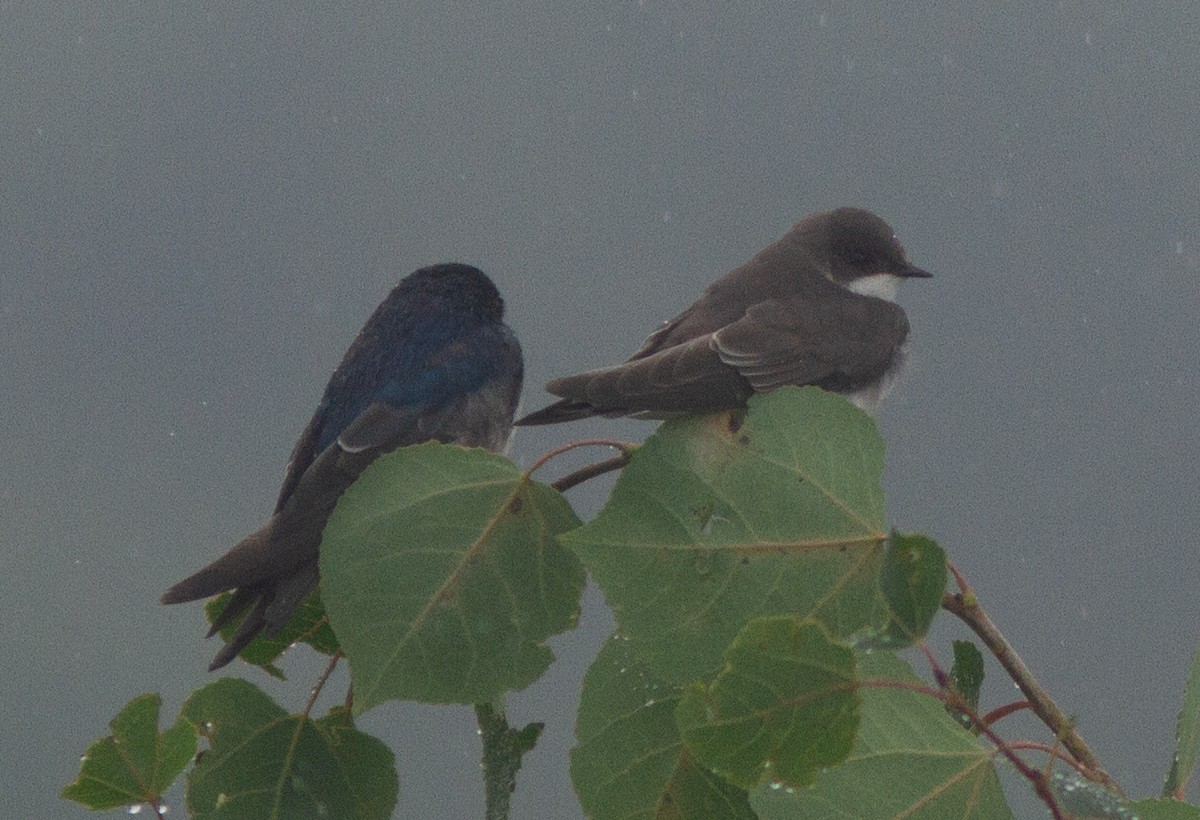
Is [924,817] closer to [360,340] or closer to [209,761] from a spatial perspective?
[209,761]

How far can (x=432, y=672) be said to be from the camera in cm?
50

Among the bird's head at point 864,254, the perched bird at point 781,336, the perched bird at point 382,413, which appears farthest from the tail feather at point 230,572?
the bird's head at point 864,254

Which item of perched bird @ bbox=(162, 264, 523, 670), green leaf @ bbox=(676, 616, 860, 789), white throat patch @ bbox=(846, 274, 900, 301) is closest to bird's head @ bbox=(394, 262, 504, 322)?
perched bird @ bbox=(162, 264, 523, 670)

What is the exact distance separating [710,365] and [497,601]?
38 cm

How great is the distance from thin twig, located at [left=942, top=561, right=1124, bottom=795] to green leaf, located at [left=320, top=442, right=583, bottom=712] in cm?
15

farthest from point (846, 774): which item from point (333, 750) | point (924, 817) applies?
point (333, 750)

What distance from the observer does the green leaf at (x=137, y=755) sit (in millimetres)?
581

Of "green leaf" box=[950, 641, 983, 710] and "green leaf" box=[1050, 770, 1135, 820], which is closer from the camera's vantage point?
"green leaf" box=[1050, 770, 1135, 820]

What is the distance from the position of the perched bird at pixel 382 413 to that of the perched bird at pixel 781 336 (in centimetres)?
19

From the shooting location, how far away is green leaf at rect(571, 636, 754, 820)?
0.50 metres

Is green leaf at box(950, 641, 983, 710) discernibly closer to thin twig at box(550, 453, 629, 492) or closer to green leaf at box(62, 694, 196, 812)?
thin twig at box(550, 453, 629, 492)

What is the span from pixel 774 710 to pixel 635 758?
0.50 ft

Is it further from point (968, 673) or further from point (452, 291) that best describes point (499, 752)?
point (452, 291)

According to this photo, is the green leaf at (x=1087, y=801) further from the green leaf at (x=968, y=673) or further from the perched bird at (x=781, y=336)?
the perched bird at (x=781, y=336)
